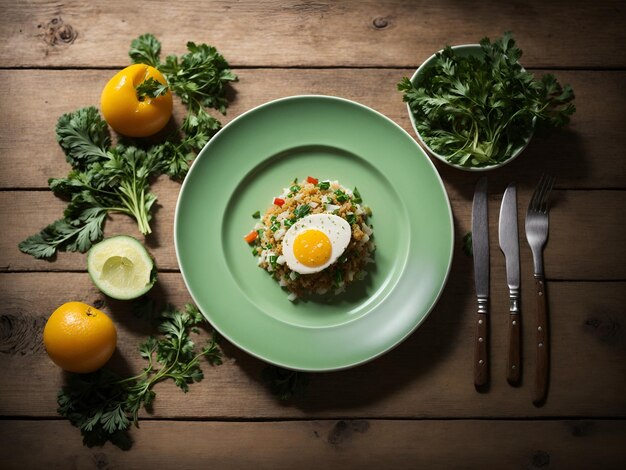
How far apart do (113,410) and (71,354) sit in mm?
388

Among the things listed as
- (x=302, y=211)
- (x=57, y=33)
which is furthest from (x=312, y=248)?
(x=57, y=33)

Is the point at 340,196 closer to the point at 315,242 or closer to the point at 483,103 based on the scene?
the point at 315,242

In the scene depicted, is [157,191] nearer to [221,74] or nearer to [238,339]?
[221,74]

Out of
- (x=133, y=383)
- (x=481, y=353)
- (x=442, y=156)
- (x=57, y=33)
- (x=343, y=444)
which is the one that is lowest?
(x=343, y=444)

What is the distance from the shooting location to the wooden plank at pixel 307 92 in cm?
297

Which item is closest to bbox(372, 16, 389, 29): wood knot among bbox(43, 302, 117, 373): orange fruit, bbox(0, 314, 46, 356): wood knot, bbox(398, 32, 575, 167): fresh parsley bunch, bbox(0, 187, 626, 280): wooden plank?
bbox(398, 32, 575, 167): fresh parsley bunch

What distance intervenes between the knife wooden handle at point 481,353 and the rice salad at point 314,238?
634mm

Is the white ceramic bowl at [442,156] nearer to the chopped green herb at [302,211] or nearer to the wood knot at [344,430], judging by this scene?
the chopped green herb at [302,211]

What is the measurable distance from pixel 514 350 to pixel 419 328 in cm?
47

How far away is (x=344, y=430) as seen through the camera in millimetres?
2873

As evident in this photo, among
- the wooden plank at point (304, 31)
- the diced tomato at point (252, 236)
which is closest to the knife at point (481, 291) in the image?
the wooden plank at point (304, 31)

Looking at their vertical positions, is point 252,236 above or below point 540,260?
below

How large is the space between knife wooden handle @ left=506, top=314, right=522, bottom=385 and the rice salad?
78 cm

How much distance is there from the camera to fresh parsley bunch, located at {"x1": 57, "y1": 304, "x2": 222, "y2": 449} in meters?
2.79
